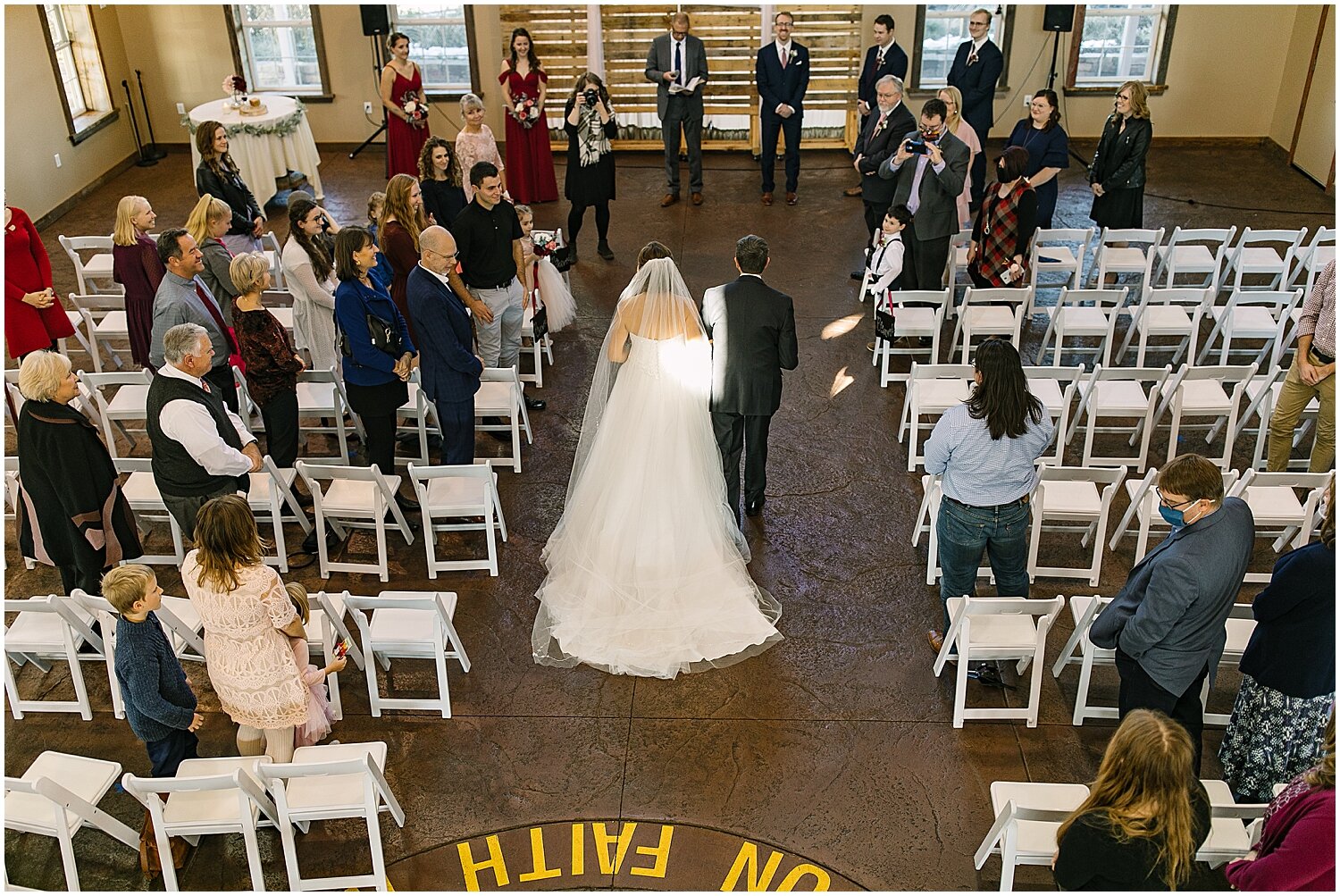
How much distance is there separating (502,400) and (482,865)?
10.4ft

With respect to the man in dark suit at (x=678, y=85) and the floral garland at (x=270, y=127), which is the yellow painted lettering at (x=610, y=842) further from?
the floral garland at (x=270, y=127)

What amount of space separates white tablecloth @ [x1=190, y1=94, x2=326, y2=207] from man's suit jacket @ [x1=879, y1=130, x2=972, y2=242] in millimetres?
6253

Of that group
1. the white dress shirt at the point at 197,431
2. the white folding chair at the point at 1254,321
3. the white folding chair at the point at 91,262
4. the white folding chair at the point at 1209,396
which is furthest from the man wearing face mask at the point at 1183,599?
the white folding chair at the point at 91,262

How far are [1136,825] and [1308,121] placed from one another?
11.2 meters

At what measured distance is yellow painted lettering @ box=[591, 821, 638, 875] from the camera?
487cm

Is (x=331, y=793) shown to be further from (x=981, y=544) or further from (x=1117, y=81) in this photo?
(x=1117, y=81)

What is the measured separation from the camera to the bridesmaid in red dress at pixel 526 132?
10781 mm

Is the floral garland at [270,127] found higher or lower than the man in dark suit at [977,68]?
lower

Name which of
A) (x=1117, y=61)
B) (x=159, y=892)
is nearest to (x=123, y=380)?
(x=159, y=892)

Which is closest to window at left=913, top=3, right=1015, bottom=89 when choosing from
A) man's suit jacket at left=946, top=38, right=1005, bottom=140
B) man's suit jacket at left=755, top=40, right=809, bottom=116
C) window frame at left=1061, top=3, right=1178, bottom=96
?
window frame at left=1061, top=3, right=1178, bottom=96

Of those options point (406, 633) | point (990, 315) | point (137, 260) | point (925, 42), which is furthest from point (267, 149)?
point (406, 633)

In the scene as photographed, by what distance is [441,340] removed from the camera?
6504 millimetres

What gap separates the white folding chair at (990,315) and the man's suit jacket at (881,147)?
4.54 ft

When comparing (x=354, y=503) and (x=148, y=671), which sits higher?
(x=148, y=671)
